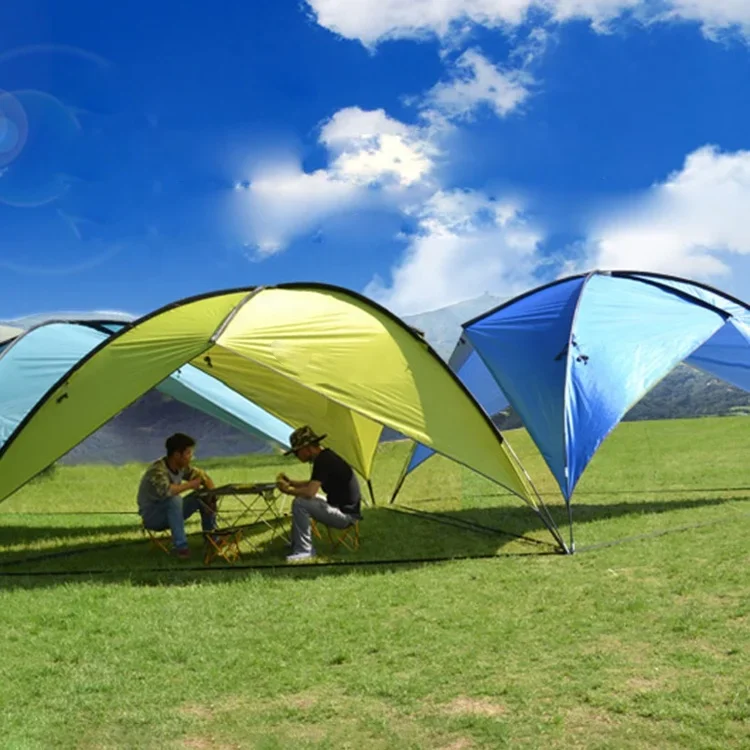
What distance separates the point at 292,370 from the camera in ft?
26.6

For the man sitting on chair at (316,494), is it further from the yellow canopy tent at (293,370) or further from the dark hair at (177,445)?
the dark hair at (177,445)

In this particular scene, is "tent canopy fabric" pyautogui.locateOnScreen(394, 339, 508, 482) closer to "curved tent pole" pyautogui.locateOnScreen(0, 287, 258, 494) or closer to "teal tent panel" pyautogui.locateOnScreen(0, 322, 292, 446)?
"teal tent panel" pyautogui.locateOnScreen(0, 322, 292, 446)

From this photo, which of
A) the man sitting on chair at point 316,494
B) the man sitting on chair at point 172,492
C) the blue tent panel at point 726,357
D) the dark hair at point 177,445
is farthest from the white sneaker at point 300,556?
the blue tent panel at point 726,357

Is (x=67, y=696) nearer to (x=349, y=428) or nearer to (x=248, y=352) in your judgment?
(x=248, y=352)

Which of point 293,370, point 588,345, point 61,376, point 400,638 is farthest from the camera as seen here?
point 61,376

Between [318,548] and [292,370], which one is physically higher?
[292,370]

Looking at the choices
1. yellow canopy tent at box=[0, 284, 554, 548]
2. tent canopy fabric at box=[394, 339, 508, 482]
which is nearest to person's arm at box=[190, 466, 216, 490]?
yellow canopy tent at box=[0, 284, 554, 548]

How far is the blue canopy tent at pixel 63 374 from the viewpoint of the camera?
10.9 metres

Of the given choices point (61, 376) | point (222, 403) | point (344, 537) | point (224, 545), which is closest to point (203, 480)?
point (224, 545)

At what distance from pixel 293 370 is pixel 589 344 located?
3.28 meters

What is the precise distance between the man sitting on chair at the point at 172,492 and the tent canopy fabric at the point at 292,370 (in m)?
1.17

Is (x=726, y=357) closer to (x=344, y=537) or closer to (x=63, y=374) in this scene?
(x=344, y=537)

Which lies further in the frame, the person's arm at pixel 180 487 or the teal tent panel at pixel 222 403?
the teal tent panel at pixel 222 403

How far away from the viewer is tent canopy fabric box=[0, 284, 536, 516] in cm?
809
